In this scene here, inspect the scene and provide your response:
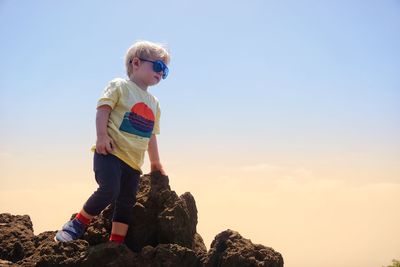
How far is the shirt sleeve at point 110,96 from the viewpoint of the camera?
19.1 feet

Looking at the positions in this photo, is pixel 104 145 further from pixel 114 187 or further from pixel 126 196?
pixel 126 196

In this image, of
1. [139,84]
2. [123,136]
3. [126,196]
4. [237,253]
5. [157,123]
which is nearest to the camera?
[237,253]

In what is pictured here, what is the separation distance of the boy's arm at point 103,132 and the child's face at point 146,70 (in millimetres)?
765

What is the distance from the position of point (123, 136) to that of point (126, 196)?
805 millimetres

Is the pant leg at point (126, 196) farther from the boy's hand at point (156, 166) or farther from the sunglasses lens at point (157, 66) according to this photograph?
the sunglasses lens at point (157, 66)

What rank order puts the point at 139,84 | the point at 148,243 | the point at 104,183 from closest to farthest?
the point at 104,183, the point at 148,243, the point at 139,84

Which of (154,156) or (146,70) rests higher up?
(146,70)

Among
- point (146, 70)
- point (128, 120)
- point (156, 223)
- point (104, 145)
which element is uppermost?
point (146, 70)

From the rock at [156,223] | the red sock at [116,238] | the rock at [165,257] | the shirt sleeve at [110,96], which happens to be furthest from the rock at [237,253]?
the shirt sleeve at [110,96]

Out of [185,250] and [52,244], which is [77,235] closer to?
[52,244]

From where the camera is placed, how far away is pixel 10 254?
5922 millimetres

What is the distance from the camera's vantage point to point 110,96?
5859mm

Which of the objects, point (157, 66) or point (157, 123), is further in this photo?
point (157, 123)

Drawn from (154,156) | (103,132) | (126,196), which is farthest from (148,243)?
(103,132)
